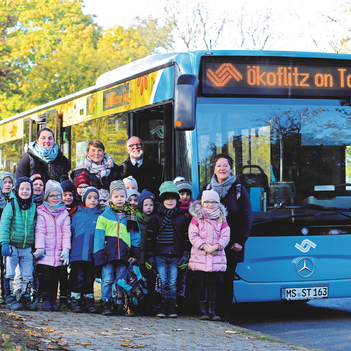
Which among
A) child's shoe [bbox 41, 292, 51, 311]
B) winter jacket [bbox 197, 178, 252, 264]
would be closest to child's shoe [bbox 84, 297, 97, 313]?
child's shoe [bbox 41, 292, 51, 311]

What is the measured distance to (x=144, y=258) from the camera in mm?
7539

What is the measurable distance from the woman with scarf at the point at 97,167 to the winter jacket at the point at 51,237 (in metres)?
0.85

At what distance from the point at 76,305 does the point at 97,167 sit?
1.77 meters

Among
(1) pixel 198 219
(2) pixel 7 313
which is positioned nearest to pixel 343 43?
(1) pixel 198 219

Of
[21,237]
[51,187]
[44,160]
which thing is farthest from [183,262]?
[44,160]

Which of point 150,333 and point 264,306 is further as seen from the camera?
point 264,306

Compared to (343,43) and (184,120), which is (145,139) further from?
(343,43)

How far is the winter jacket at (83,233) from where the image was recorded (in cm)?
734

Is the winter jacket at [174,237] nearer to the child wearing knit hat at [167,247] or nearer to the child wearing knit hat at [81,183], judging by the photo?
the child wearing knit hat at [167,247]

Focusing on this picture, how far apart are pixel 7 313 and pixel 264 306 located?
4.05 metres

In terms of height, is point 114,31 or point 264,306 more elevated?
point 114,31

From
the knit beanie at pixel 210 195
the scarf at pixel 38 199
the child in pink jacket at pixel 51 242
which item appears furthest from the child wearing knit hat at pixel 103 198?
the knit beanie at pixel 210 195

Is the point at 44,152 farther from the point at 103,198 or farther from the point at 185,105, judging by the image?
the point at 185,105

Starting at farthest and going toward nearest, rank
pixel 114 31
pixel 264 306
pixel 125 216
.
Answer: pixel 114 31 → pixel 264 306 → pixel 125 216
